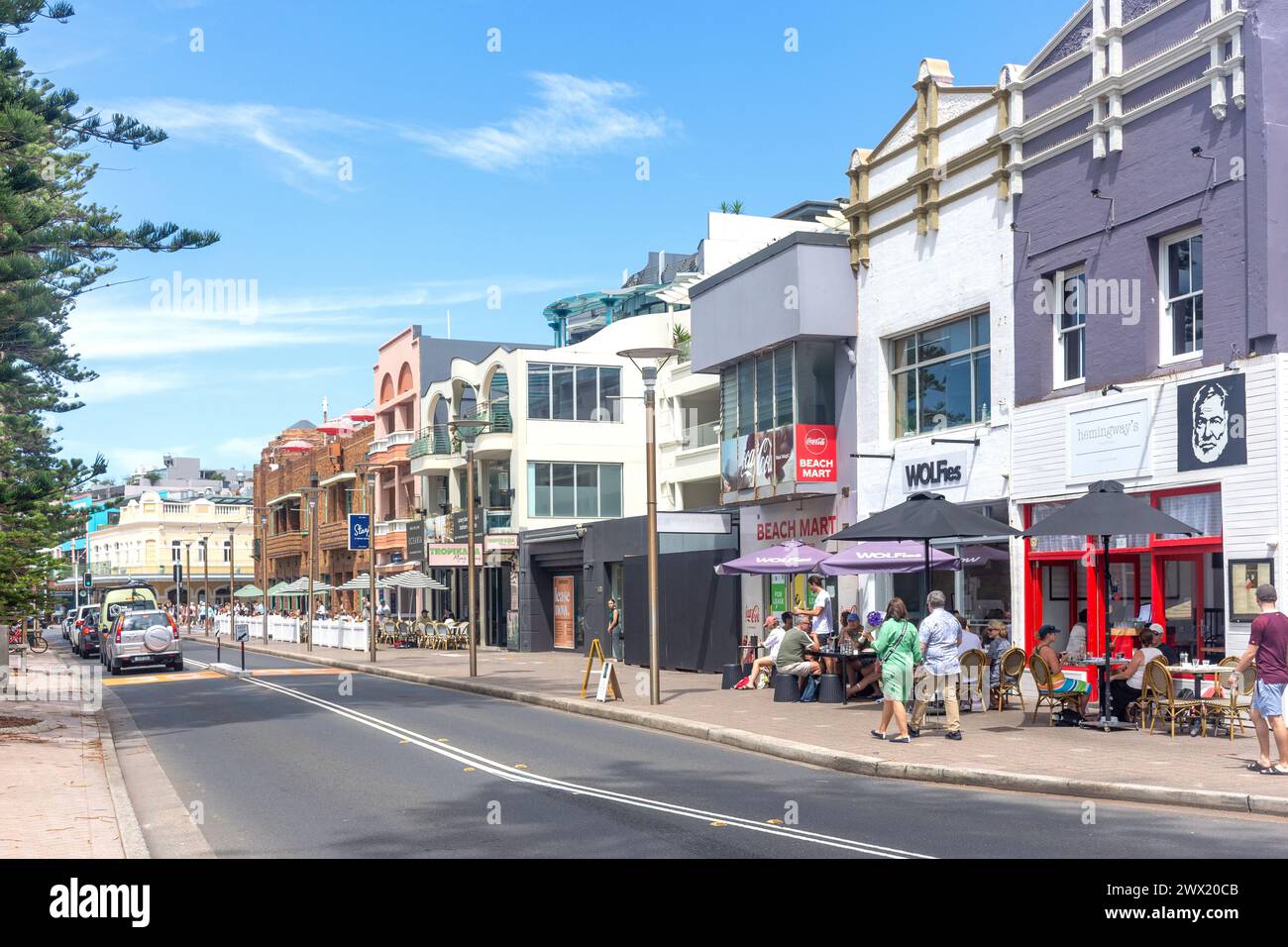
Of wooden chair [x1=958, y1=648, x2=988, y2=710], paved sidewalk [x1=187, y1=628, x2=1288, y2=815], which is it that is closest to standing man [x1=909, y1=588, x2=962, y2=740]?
paved sidewalk [x1=187, y1=628, x2=1288, y2=815]

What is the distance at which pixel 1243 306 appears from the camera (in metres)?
16.8

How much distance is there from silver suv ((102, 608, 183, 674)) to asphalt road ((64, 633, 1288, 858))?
15.7 metres

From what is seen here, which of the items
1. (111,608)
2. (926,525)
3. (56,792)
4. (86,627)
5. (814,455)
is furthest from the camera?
(86,627)

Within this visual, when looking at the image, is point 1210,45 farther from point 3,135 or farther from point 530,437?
point 530,437

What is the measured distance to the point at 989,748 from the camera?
14.7m

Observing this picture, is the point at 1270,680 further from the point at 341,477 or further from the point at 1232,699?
the point at 341,477

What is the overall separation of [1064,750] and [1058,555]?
6699mm

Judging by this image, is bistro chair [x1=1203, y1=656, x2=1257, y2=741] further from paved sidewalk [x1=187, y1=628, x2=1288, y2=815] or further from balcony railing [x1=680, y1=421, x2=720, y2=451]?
balcony railing [x1=680, y1=421, x2=720, y2=451]

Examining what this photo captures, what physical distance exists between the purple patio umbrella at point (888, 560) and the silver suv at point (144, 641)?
2008cm

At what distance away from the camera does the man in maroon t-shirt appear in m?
12.2

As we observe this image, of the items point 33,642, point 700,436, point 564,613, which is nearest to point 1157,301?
point 700,436

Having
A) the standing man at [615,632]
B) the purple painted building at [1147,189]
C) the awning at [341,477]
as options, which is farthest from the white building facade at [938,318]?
the awning at [341,477]

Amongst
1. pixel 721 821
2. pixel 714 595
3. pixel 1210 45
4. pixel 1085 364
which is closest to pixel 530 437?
pixel 714 595

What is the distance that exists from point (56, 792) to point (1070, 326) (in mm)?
15544
